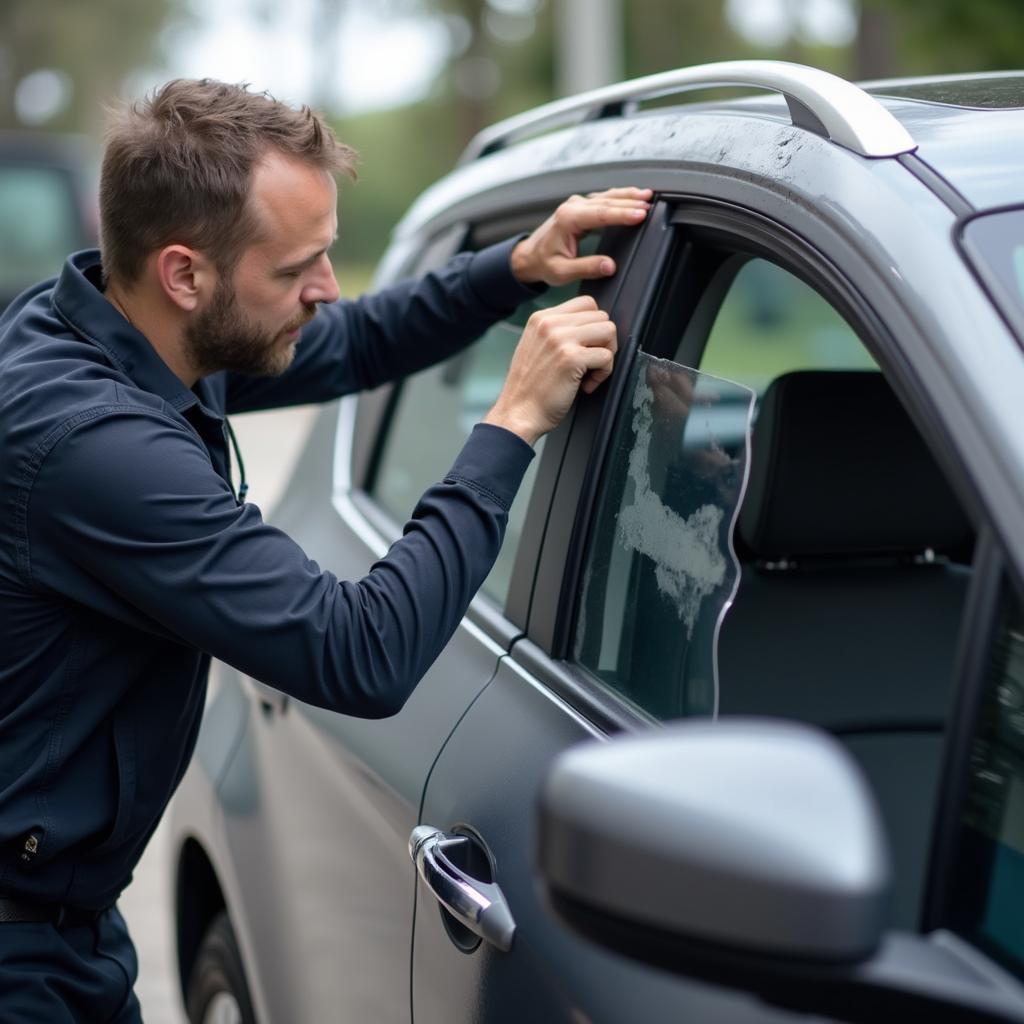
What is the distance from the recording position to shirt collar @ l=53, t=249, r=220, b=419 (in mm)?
Answer: 1886

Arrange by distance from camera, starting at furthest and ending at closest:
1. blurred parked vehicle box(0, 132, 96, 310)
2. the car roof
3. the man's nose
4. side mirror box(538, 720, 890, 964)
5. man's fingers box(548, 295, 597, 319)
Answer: blurred parked vehicle box(0, 132, 96, 310) → the man's nose → man's fingers box(548, 295, 597, 319) → the car roof → side mirror box(538, 720, 890, 964)

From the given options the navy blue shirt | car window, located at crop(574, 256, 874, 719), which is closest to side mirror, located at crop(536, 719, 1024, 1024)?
car window, located at crop(574, 256, 874, 719)

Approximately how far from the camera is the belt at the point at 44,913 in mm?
1871

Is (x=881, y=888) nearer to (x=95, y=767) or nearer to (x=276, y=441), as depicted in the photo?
(x=95, y=767)

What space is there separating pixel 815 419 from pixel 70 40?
43385 mm

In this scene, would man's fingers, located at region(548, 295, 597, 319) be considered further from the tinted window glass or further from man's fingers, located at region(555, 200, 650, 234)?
the tinted window glass

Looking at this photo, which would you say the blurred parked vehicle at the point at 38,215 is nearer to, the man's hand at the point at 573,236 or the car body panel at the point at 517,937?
the man's hand at the point at 573,236

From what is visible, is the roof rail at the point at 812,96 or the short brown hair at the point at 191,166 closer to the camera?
the roof rail at the point at 812,96

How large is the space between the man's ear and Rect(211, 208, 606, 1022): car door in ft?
1.59

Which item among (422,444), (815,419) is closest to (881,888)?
(815,419)

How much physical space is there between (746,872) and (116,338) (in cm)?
121

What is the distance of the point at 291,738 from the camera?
227 centimetres

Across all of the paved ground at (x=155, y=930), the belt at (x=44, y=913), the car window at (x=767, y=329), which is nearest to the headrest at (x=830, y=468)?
the belt at (x=44, y=913)

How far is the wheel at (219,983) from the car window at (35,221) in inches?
279
